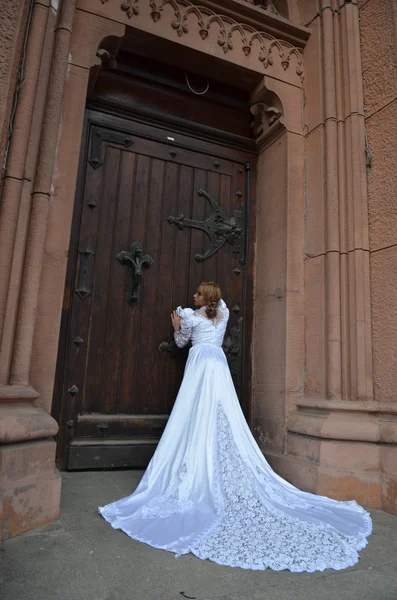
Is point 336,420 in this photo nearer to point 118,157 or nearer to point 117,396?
point 117,396

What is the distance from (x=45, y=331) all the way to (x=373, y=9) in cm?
376

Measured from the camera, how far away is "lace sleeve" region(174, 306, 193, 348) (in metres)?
3.43

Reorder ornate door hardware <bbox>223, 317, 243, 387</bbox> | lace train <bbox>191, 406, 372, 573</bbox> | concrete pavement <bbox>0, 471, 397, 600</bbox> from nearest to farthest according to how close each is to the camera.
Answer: concrete pavement <bbox>0, 471, 397, 600</bbox>, lace train <bbox>191, 406, 372, 573</bbox>, ornate door hardware <bbox>223, 317, 243, 387</bbox>

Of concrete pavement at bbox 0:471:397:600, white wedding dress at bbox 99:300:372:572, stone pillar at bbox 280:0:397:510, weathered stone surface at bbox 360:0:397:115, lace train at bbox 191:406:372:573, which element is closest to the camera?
concrete pavement at bbox 0:471:397:600

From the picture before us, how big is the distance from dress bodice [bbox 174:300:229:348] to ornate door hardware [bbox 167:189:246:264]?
660mm

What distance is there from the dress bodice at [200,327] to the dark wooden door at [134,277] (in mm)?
270

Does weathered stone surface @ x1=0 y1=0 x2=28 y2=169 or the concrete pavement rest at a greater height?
weathered stone surface @ x1=0 y1=0 x2=28 y2=169

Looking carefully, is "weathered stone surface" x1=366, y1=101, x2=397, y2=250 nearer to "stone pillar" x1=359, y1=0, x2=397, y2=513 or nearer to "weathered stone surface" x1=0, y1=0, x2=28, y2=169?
"stone pillar" x1=359, y1=0, x2=397, y2=513

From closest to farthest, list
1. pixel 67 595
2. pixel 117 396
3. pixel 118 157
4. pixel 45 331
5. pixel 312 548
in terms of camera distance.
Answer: pixel 67 595 < pixel 312 548 < pixel 45 331 < pixel 117 396 < pixel 118 157

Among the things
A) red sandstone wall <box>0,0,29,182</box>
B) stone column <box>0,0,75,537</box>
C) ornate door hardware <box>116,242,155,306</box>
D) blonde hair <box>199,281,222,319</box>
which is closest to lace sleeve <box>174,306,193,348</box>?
blonde hair <box>199,281,222,319</box>

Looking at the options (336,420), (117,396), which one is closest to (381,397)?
(336,420)

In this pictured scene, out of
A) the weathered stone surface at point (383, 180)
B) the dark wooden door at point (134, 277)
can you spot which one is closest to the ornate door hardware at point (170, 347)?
the dark wooden door at point (134, 277)

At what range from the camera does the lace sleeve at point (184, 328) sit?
135 inches

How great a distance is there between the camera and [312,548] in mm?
2119
